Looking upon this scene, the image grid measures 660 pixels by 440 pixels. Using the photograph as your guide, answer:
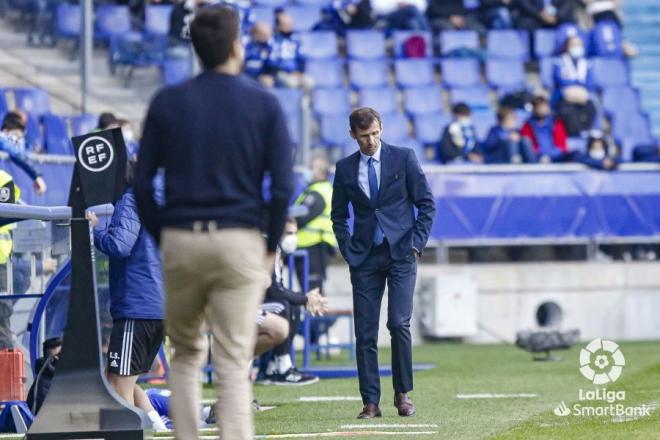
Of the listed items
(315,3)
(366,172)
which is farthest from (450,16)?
(366,172)

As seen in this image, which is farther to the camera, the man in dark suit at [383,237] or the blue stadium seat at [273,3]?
the blue stadium seat at [273,3]

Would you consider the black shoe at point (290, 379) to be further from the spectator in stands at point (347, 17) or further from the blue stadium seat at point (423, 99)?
the spectator in stands at point (347, 17)

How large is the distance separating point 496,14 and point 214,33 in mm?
19711

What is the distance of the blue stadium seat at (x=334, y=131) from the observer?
20.6 meters

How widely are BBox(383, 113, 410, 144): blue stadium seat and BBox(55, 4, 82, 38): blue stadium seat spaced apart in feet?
17.6

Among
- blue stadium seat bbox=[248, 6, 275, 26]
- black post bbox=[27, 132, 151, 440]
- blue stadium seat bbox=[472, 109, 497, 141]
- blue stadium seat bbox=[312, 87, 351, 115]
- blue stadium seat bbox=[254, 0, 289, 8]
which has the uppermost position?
blue stadium seat bbox=[254, 0, 289, 8]

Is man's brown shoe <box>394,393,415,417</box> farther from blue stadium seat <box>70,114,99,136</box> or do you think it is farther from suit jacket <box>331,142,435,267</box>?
blue stadium seat <box>70,114,99,136</box>

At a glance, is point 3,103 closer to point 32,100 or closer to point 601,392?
point 32,100

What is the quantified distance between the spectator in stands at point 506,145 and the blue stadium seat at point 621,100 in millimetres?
3452

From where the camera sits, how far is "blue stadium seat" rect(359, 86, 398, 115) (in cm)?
2317

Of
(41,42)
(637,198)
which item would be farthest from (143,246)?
(637,198)

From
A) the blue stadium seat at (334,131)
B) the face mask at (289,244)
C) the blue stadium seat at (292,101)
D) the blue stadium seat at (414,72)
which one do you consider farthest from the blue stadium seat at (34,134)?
the blue stadium seat at (414,72)

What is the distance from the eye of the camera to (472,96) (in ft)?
77.7

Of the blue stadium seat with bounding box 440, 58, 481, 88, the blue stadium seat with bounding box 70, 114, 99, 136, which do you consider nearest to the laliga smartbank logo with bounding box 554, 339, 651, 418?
the blue stadium seat with bounding box 70, 114, 99, 136
